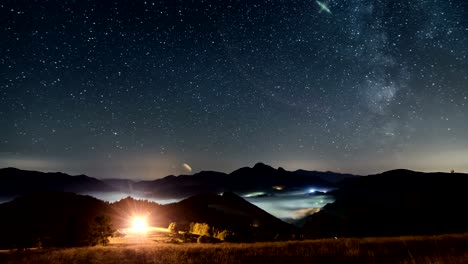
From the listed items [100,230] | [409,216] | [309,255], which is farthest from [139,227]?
[409,216]

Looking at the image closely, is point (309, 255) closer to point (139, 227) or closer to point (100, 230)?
point (100, 230)

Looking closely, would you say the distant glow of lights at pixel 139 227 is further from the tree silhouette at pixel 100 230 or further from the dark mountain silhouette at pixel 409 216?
the dark mountain silhouette at pixel 409 216

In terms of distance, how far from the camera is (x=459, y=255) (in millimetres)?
13328

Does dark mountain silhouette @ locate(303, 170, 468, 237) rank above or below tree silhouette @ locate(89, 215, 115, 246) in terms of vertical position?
below

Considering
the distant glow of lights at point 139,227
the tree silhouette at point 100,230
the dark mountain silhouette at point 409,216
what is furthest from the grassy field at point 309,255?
the dark mountain silhouette at point 409,216

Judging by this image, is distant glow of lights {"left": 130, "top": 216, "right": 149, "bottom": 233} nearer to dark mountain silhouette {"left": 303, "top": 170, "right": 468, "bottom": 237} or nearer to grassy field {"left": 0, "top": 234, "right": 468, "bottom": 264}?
grassy field {"left": 0, "top": 234, "right": 468, "bottom": 264}

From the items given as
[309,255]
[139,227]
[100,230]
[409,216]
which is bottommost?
[409,216]

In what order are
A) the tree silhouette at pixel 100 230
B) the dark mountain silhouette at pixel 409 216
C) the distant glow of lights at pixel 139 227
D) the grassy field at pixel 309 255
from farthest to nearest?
the dark mountain silhouette at pixel 409 216
the distant glow of lights at pixel 139 227
the tree silhouette at pixel 100 230
the grassy field at pixel 309 255

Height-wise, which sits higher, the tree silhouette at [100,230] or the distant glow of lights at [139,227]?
the tree silhouette at [100,230]

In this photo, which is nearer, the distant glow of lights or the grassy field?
the grassy field

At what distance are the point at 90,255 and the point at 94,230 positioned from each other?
70.2ft

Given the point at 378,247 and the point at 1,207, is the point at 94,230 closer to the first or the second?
the point at 378,247

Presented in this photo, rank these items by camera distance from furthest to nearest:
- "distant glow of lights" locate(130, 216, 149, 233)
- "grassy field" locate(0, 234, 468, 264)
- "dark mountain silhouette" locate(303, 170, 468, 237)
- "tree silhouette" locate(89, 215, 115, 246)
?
"dark mountain silhouette" locate(303, 170, 468, 237), "distant glow of lights" locate(130, 216, 149, 233), "tree silhouette" locate(89, 215, 115, 246), "grassy field" locate(0, 234, 468, 264)

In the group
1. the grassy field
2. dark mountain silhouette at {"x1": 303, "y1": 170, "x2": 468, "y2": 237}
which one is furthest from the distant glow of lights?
dark mountain silhouette at {"x1": 303, "y1": 170, "x2": 468, "y2": 237}
